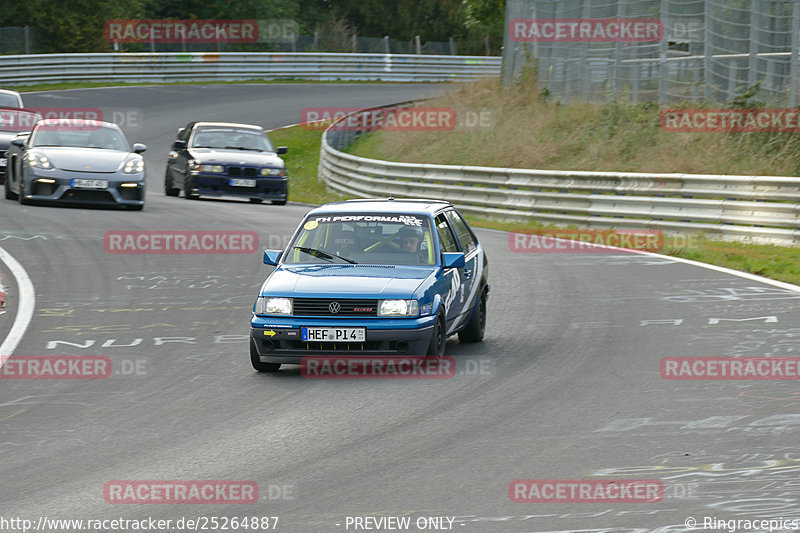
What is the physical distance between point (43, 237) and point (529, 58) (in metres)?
19.9

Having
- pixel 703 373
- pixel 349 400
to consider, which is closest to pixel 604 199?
pixel 703 373

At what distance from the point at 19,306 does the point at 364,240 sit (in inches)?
172

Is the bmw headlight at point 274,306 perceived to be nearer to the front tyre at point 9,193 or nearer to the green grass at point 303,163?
the front tyre at point 9,193

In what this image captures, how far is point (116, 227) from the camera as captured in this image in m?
19.6

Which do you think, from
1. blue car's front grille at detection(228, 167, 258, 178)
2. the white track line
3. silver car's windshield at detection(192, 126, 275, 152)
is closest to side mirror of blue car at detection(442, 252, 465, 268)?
the white track line

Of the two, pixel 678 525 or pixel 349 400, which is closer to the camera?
pixel 678 525

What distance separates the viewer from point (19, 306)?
13133 millimetres

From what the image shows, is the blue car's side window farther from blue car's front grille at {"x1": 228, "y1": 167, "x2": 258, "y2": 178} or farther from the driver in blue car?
blue car's front grille at {"x1": 228, "y1": 167, "x2": 258, "y2": 178}

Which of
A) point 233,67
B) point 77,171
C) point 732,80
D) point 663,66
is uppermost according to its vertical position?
point 663,66

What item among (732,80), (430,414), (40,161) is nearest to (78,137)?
(40,161)

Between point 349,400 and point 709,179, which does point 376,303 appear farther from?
point 709,179

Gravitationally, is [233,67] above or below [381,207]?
above

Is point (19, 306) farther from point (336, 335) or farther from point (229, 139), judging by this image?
point (229, 139)

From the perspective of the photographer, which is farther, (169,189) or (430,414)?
(169,189)
